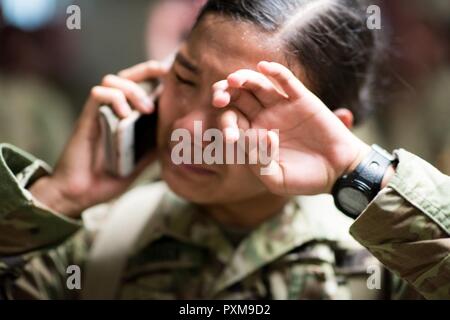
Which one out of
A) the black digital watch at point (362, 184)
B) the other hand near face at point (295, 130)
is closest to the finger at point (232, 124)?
the other hand near face at point (295, 130)

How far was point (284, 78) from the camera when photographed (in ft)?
2.39

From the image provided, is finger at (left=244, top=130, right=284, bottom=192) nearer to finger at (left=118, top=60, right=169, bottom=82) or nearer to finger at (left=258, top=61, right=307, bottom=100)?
finger at (left=258, top=61, right=307, bottom=100)

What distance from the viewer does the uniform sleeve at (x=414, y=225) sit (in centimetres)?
72

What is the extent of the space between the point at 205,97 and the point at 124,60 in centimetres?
63

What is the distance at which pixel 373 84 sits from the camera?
980 mm

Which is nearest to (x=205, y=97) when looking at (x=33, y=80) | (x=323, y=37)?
(x=323, y=37)

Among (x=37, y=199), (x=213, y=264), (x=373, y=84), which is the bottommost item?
(x=213, y=264)

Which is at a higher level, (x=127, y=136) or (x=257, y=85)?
(x=257, y=85)

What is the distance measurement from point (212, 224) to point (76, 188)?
21 cm

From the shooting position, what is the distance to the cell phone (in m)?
0.92

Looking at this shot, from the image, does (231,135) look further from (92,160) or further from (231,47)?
(92,160)

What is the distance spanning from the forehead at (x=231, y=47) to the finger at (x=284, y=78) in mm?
30
